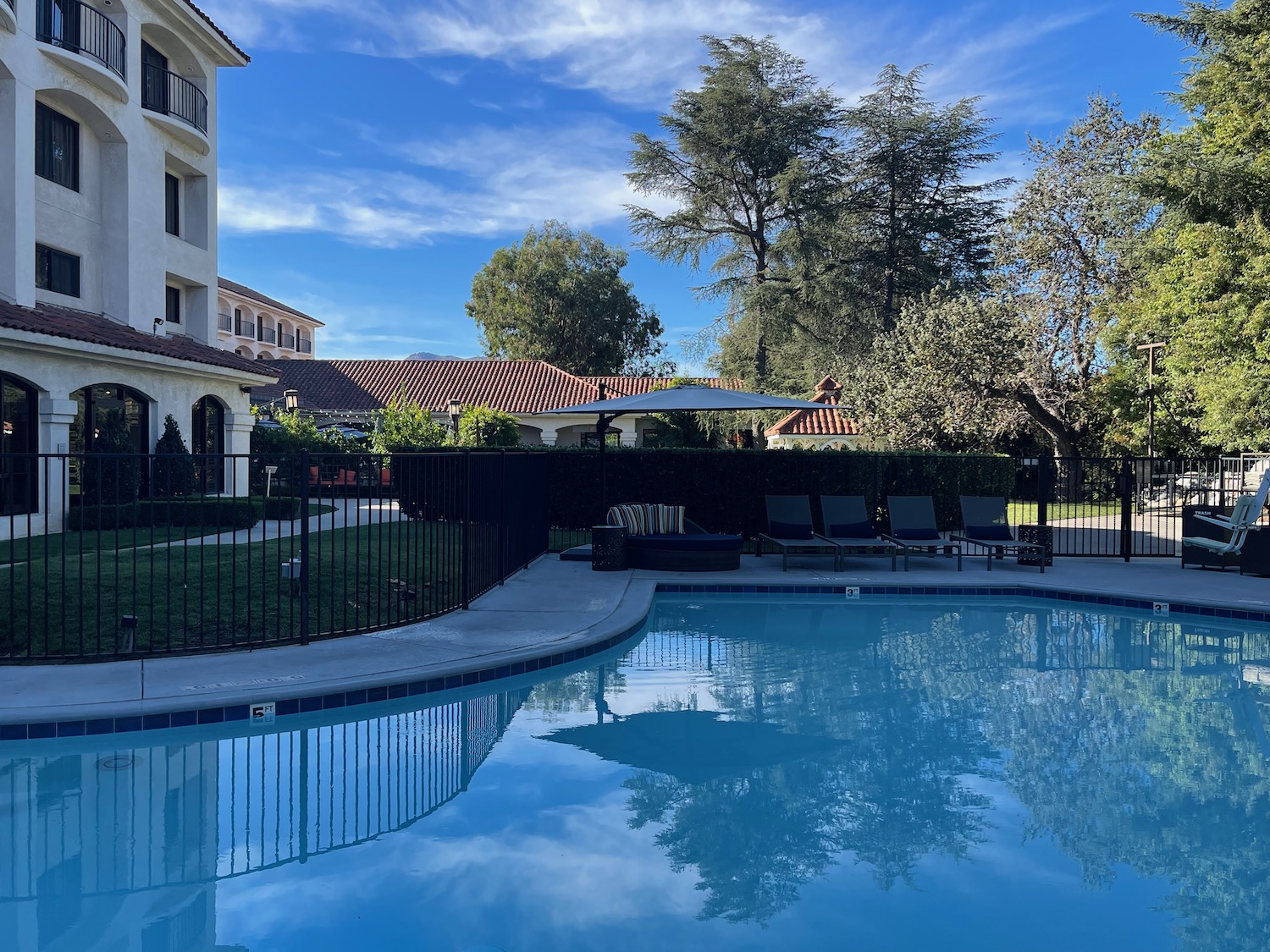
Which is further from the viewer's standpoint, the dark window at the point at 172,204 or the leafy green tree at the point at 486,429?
the leafy green tree at the point at 486,429

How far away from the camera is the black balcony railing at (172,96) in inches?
805

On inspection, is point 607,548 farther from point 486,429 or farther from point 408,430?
point 486,429

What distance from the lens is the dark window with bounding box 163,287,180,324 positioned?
71.6 ft

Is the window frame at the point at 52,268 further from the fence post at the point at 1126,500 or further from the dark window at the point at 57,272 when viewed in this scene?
the fence post at the point at 1126,500

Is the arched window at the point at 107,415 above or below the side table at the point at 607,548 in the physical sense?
above

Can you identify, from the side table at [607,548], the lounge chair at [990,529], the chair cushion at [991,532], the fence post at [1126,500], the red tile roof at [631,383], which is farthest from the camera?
the red tile roof at [631,383]

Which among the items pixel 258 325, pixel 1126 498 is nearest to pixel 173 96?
pixel 1126 498

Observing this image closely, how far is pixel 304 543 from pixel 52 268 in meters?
13.6

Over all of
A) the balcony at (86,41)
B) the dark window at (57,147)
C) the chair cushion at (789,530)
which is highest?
the balcony at (86,41)

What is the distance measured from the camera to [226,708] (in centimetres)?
637

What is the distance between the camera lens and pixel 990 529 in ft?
50.0

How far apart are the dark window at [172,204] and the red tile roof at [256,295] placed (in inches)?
1339

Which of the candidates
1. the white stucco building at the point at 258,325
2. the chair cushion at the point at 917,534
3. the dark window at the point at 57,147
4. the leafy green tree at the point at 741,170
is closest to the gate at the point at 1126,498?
the chair cushion at the point at 917,534

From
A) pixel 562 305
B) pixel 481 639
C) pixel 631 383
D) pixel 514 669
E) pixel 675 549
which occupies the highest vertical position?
pixel 562 305
